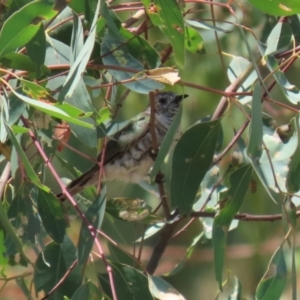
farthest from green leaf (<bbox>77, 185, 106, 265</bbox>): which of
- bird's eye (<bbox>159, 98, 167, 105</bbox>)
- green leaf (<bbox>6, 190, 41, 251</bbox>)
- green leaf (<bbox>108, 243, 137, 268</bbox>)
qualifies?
bird's eye (<bbox>159, 98, 167, 105</bbox>)

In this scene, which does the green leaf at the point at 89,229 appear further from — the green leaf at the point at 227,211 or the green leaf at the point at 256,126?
the green leaf at the point at 256,126

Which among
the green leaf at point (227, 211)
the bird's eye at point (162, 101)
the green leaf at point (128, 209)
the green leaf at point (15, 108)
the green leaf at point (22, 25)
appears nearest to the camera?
the green leaf at point (22, 25)

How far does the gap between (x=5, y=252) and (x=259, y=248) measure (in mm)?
1897

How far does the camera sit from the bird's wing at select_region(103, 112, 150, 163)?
3.01m

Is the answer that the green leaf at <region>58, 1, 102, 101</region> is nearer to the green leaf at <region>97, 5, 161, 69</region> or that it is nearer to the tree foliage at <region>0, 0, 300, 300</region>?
the tree foliage at <region>0, 0, 300, 300</region>

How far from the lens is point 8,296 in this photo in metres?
3.98

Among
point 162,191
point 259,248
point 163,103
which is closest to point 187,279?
point 259,248

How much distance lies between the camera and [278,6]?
1.95 metres

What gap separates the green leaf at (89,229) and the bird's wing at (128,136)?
0.89 meters

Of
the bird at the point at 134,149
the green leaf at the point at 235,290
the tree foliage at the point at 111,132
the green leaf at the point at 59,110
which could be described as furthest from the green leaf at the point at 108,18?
the bird at the point at 134,149

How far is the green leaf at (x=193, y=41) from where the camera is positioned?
239cm

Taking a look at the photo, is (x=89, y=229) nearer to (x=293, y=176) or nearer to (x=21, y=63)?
(x=21, y=63)

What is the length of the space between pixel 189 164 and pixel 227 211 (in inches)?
6.7

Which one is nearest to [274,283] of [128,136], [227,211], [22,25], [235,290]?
[227,211]
